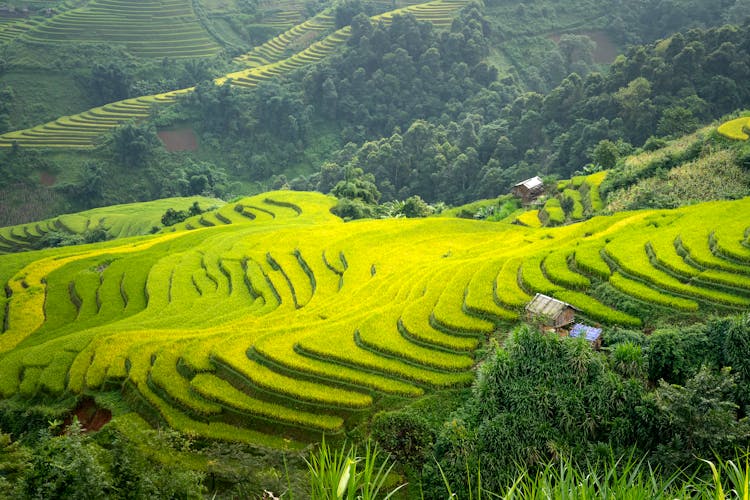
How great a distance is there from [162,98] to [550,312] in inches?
2339

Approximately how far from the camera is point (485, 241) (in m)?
24.2

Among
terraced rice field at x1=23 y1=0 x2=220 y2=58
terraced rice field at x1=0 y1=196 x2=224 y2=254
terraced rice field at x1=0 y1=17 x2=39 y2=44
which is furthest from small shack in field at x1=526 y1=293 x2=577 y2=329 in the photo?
terraced rice field at x1=0 y1=17 x2=39 y2=44

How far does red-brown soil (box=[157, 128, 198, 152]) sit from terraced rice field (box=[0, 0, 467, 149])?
337 cm

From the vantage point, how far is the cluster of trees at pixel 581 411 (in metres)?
10.6

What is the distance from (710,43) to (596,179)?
1928 cm

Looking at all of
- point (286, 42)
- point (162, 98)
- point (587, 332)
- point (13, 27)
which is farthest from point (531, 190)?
point (13, 27)

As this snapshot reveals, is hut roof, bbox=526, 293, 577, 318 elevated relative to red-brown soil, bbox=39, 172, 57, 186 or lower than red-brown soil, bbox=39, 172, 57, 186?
lower

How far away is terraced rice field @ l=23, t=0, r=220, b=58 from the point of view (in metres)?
68.9

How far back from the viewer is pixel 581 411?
36.7ft

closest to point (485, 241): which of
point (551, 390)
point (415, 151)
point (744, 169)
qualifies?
point (744, 169)

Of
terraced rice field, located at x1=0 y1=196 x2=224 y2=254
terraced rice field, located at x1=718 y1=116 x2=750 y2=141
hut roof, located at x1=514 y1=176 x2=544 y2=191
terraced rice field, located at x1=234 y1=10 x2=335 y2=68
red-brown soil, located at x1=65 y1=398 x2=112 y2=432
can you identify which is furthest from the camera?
terraced rice field, located at x1=234 y1=10 x2=335 y2=68

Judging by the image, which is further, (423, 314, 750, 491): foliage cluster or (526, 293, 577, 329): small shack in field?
(526, 293, 577, 329): small shack in field

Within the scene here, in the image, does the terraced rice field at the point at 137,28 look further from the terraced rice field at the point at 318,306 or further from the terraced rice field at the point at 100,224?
the terraced rice field at the point at 318,306

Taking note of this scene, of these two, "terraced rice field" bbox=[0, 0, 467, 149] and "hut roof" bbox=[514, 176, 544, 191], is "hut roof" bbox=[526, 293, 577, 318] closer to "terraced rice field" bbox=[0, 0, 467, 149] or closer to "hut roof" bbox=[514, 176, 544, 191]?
"hut roof" bbox=[514, 176, 544, 191]
